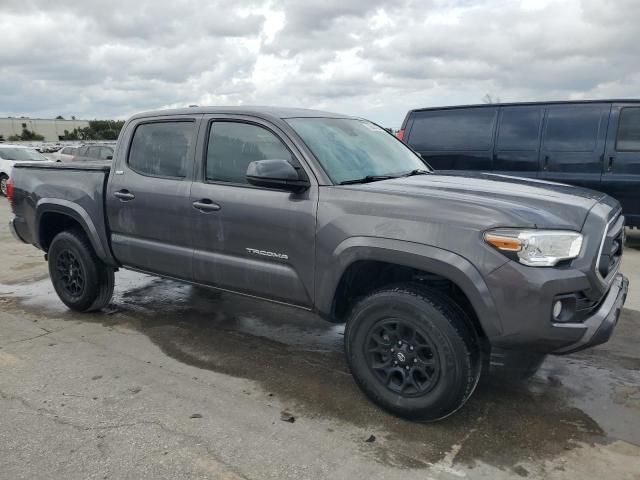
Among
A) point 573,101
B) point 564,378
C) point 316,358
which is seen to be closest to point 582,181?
point 573,101

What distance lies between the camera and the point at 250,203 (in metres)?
3.70

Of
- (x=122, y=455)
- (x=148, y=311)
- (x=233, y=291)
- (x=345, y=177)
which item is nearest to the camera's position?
(x=122, y=455)

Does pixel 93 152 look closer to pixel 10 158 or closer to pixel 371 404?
pixel 10 158

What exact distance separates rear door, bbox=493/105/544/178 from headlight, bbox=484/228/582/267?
5153 mm

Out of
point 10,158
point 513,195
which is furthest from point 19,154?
point 513,195

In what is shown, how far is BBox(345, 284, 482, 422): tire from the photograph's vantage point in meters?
2.97

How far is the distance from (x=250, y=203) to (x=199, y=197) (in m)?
0.50

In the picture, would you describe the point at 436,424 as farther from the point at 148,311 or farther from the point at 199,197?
the point at 148,311

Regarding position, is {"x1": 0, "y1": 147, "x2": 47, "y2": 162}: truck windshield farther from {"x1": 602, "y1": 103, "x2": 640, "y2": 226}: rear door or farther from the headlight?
the headlight

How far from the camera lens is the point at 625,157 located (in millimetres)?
7289

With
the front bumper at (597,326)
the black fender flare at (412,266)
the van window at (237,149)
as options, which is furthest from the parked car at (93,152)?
the front bumper at (597,326)

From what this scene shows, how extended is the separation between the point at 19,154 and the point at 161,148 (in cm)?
1533

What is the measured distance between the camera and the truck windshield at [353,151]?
11.9 feet

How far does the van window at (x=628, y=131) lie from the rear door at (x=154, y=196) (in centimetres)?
589
